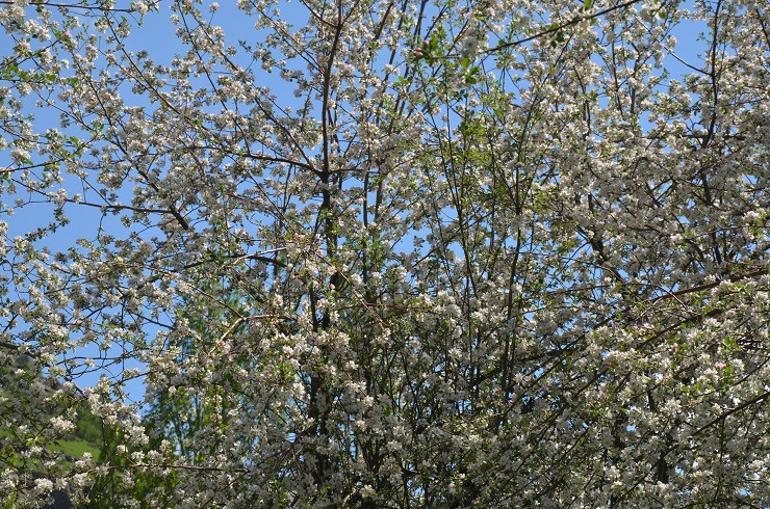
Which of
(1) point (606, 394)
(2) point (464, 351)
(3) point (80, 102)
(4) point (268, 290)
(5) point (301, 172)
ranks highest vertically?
(3) point (80, 102)

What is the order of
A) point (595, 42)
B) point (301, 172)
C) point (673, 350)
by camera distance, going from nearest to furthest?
point (673, 350), point (595, 42), point (301, 172)

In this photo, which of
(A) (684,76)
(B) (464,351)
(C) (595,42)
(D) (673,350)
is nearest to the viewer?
(D) (673,350)

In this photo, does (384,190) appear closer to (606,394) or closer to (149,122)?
(149,122)

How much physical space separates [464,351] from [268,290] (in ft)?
6.76

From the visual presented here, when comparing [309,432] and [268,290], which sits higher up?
[268,290]

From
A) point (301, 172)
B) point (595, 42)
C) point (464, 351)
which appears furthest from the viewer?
point (301, 172)

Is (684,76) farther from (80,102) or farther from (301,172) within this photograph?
(80,102)

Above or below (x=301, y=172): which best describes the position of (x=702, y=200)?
below

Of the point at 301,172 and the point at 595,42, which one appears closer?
the point at 595,42

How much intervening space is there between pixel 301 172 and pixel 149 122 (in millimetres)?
1736

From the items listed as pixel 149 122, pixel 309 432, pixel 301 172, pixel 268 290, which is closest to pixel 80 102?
pixel 149 122

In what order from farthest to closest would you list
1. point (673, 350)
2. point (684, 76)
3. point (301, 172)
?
point (301, 172) → point (684, 76) → point (673, 350)

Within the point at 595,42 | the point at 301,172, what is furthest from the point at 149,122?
the point at 595,42

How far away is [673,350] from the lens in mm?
6914
